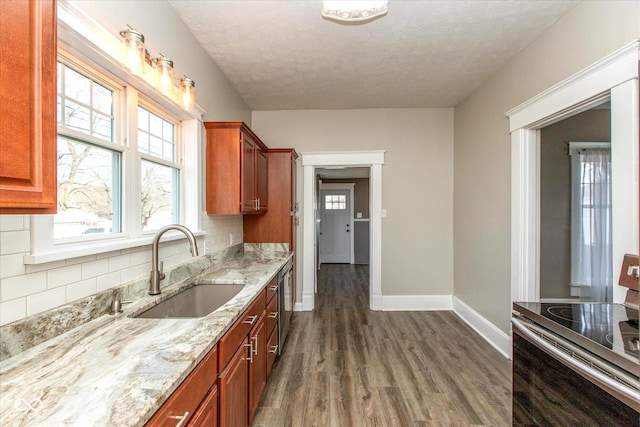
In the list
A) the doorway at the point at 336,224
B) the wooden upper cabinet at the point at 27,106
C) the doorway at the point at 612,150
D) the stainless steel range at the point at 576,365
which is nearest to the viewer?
the wooden upper cabinet at the point at 27,106

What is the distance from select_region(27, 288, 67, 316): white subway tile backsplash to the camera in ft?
3.41

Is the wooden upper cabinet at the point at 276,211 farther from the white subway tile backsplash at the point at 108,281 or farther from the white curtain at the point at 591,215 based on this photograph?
the white curtain at the point at 591,215

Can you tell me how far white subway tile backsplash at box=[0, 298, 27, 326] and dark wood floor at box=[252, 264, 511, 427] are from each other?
4.79ft

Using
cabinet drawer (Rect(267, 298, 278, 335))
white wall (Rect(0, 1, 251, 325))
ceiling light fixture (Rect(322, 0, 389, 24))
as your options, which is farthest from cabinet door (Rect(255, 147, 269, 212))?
ceiling light fixture (Rect(322, 0, 389, 24))

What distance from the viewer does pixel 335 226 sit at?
25.4 feet

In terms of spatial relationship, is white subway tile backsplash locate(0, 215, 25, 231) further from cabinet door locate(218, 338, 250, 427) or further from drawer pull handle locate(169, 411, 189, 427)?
cabinet door locate(218, 338, 250, 427)

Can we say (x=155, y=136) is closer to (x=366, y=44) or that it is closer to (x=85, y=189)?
(x=85, y=189)

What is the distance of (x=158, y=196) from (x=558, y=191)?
3738mm

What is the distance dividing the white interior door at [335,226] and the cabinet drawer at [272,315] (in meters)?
5.27

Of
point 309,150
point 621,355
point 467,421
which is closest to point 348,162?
point 309,150

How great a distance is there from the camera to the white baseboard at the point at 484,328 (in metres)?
2.71

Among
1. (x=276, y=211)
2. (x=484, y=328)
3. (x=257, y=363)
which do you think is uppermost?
(x=276, y=211)

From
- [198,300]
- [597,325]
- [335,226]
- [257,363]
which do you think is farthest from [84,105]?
[335,226]

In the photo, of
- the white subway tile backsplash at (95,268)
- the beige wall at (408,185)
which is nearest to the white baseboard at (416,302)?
the beige wall at (408,185)
